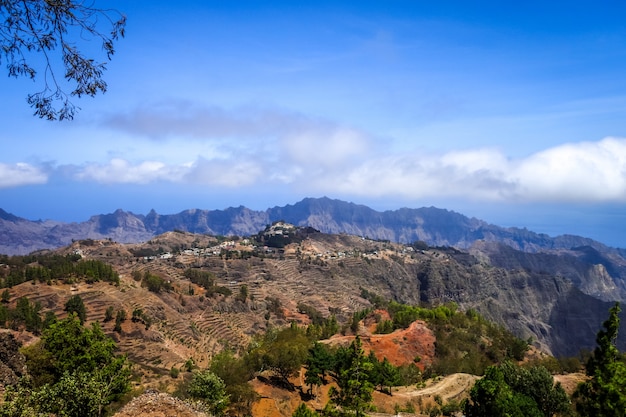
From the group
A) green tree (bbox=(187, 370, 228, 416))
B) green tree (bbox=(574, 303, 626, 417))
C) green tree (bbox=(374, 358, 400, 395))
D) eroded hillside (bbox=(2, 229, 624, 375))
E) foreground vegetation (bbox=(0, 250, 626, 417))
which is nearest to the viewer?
green tree (bbox=(574, 303, 626, 417))

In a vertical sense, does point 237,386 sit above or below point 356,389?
below

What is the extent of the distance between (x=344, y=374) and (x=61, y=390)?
1866 centimetres

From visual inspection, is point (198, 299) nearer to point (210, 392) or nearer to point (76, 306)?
point (76, 306)

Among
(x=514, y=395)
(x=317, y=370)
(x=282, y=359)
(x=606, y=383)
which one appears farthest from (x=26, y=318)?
(x=606, y=383)

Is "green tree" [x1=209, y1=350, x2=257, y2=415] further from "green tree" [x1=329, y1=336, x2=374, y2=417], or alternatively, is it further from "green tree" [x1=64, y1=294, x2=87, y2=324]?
"green tree" [x1=64, y1=294, x2=87, y2=324]

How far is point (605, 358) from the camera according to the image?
94.6ft

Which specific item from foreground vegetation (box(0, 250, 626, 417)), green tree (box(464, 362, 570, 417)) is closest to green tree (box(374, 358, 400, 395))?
foreground vegetation (box(0, 250, 626, 417))

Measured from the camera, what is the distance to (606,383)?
82.5 feet

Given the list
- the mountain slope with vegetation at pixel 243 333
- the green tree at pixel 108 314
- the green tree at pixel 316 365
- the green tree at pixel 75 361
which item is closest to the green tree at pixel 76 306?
the mountain slope with vegetation at pixel 243 333

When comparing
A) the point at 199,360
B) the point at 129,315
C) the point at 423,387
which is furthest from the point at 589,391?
the point at 129,315

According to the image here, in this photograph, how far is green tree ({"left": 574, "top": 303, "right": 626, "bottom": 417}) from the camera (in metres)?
24.1

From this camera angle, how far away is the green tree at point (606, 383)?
24062mm

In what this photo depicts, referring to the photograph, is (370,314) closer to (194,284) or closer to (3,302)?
(194,284)

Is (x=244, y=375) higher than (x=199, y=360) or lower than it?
higher
